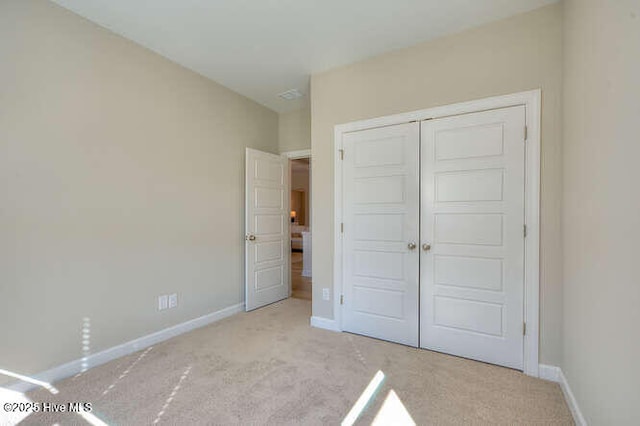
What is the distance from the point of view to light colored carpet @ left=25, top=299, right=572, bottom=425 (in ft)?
5.67

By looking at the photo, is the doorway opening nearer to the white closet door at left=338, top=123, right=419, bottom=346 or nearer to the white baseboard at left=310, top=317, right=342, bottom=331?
the white baseboard at left=310, top=317, right=342, bottom=331

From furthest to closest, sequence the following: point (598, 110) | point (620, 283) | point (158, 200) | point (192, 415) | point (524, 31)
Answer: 1. point (158, 200)
2. point (524, 31)
3. point (192, 415)
4. point (598, 110)
5. point (620, 283)

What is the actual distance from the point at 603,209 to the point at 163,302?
3.44 metres

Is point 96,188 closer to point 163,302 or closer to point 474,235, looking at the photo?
point 163,302

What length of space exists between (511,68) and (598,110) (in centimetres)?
104

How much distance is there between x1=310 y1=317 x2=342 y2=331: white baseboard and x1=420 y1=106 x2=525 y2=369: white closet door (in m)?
0.90

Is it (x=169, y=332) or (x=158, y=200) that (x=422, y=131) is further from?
(x=169, y=332)

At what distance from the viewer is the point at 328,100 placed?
3152mm

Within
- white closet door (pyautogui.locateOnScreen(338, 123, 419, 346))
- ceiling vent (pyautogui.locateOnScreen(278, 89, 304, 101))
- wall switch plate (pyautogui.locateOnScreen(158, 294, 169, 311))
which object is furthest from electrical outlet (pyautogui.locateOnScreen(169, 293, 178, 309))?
ceiling vent (pyautogui.locateOnScreen(278, 89, 304, 101))

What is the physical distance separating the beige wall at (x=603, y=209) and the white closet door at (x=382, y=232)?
1103mm

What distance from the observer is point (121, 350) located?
2.49m

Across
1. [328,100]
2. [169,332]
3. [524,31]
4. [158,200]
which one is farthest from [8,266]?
[524,31]

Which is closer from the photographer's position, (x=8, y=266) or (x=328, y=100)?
(x=8, y=266)

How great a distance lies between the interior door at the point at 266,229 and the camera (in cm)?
373
